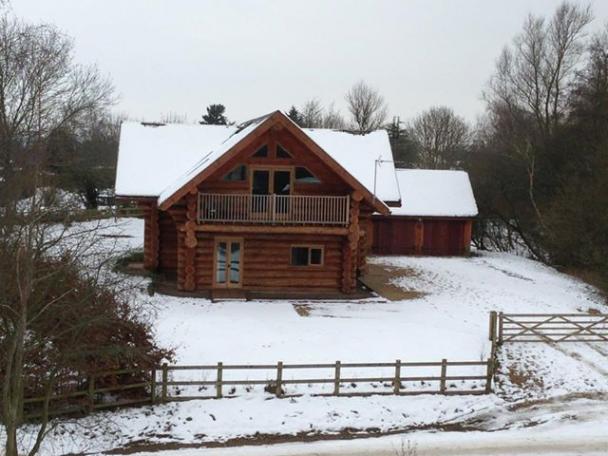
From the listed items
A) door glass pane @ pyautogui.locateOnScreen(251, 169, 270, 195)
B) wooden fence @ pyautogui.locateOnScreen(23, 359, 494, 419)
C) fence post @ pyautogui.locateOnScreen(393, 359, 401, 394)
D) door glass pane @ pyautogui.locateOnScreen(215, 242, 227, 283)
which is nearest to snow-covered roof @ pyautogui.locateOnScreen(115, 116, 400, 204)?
door glass pane @ pyautogui.locateOnScreen(251, 169, 270, 195)

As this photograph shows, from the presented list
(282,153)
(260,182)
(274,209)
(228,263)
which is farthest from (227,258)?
(282,153)

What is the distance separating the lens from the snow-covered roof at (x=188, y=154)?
27.3 m

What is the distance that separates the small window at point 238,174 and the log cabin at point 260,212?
41 millimetres

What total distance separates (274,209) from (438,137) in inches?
2135

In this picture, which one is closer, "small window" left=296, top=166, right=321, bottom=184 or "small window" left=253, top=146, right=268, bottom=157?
"small window" left=253, top=146, right=268, bottom=157

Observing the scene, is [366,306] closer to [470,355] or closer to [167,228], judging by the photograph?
[470,355]

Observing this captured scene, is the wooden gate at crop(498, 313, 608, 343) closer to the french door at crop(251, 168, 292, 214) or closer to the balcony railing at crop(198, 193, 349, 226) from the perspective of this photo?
the balcony railing at crop(198, 193, 349, 226)

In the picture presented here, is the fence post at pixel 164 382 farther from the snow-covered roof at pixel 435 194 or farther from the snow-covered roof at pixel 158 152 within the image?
the snow-covered roof at pixel 435 194

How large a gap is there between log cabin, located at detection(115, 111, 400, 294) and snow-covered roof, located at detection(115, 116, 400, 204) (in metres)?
0.11

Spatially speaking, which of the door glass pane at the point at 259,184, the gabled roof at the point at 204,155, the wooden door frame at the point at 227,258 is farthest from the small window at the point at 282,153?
the wooden door frame at the point at 227,258

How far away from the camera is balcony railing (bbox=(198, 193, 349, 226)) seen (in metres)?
25.1

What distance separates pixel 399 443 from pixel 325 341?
237 inches

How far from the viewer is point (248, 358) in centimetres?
1744

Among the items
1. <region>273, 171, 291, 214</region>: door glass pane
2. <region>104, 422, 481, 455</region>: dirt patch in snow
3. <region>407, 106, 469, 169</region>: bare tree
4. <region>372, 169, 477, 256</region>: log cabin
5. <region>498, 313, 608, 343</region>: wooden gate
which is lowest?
<region>104, 422, 481, 455</region>: dirt patch in snow
